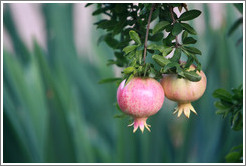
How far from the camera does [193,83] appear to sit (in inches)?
15.3

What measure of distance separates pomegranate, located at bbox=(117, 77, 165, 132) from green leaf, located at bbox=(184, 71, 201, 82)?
37 mm

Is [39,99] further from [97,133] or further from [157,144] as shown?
[157,144]

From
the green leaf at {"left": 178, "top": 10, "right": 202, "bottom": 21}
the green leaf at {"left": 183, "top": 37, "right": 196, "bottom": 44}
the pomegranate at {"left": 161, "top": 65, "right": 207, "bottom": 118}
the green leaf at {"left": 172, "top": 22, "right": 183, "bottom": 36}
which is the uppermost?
the green leaf at {"left": 178, "top": 10, "right": 202, "bottom": 21}

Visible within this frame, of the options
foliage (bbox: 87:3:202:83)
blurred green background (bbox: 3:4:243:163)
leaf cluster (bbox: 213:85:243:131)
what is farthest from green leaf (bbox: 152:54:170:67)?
blurred green background (bbox: 3:4:243:163)

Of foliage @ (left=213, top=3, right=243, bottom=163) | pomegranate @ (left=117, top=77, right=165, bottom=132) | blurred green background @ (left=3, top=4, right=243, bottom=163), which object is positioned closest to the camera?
pomegranate @ (left=117, top=77, right=165, bottom=132)

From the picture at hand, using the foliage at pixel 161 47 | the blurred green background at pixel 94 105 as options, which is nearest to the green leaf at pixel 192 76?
the foliage at pixel 161 47

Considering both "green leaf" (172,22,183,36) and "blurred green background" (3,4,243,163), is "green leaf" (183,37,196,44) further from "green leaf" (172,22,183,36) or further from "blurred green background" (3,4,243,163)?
"blurred green background" (3,4,243,163)

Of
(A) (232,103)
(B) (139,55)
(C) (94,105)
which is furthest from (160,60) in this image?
(C) (94,105)

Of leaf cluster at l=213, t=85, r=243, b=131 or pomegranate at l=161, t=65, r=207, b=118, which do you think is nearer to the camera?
pomegranate at l=161, t=65, r=207, b=118

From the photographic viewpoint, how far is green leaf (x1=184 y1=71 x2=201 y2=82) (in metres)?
0.37

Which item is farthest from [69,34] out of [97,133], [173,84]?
[173,84]

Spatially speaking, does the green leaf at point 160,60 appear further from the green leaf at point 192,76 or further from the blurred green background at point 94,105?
the blurred green background at point 94,105

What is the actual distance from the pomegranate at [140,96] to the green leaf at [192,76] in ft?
0.12

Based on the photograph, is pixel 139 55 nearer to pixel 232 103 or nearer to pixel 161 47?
pixel 161 47
